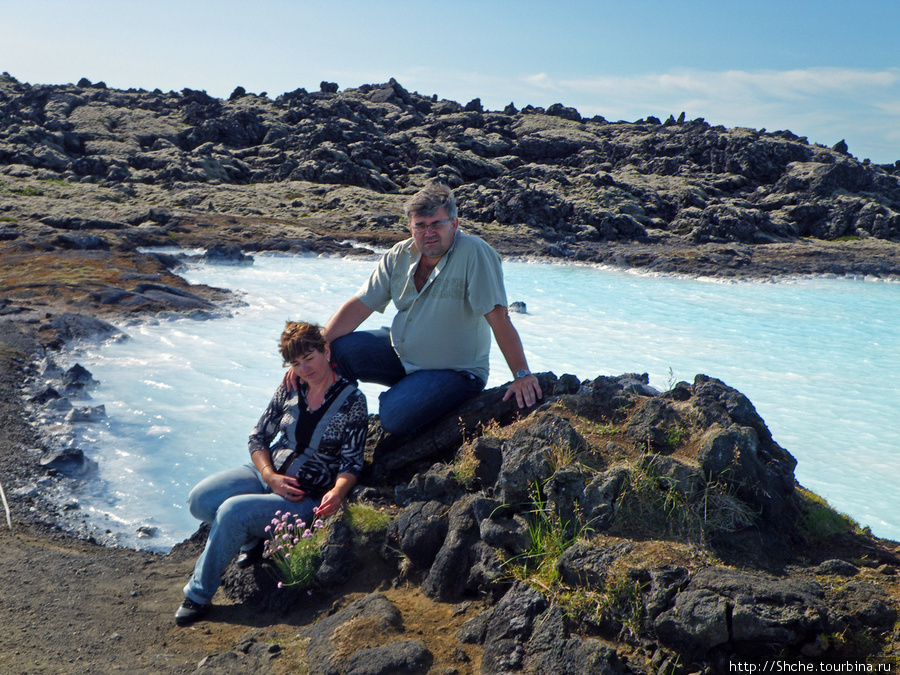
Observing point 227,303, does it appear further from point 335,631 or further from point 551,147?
point 551,147

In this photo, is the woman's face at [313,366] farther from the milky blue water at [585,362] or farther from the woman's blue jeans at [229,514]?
the milky blue water at [585,362]

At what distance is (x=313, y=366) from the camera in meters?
4.52

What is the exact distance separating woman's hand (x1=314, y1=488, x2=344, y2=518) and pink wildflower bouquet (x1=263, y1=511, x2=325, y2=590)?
6cm

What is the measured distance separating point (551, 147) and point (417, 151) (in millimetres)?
9912

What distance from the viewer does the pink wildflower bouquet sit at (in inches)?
167

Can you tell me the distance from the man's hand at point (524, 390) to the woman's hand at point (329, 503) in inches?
51.8

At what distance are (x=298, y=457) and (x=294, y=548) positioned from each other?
609mm

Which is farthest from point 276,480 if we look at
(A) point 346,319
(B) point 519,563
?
(B) point 519,563

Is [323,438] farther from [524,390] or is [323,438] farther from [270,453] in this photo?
[524,390]

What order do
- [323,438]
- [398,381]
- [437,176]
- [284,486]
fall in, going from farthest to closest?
1. [437,176]
2. [398,381]
3. [323,438]
4. [284,486]

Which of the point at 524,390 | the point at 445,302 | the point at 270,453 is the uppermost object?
the point at 445,302

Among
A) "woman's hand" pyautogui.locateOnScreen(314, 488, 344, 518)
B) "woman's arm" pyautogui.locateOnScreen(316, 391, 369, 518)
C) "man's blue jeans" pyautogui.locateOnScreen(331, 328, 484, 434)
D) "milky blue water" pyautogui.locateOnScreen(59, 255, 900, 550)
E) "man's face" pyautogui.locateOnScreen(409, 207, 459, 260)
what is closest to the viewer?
"woman's hand" pyautogui.locateOnScreen(314, 488, 344, 518)

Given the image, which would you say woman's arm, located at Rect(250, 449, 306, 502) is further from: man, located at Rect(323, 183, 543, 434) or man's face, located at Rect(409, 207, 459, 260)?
man's face, located at Rect(409, 207, 459, 260)

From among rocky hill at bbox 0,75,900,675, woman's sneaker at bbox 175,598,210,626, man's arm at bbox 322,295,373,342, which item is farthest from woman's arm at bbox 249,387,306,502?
woman's sneaker at bbox 175,598,210,626
